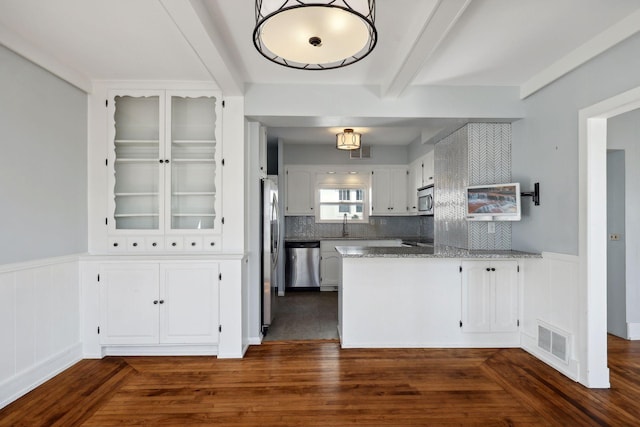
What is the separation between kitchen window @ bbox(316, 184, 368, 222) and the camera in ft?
20.5

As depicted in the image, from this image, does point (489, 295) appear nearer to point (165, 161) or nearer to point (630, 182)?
point (630, 182)

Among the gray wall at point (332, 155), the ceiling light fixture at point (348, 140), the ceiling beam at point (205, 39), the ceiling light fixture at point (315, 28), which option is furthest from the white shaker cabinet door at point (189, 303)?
the gray wall at point (332, 155)

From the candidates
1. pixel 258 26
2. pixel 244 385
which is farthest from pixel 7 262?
pixel 258 26

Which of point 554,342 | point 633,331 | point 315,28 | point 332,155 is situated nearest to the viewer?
point 315,28

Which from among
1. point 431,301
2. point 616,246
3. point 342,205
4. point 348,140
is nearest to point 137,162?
point 348,140

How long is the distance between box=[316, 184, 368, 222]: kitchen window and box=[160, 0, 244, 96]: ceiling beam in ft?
11.4

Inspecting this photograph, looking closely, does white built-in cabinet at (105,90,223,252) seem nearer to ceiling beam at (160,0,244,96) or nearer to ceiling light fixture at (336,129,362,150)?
ceiling beam at (160,0,244,96)

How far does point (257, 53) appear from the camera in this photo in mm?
2611

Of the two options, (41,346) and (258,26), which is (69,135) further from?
(258,26)

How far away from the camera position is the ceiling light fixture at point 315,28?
1.25 m

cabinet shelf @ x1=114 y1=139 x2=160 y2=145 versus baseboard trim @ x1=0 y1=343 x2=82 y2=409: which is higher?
cabinet shelf @ x1=114 y1=139 x2=160 y2=145

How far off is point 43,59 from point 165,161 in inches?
44.6

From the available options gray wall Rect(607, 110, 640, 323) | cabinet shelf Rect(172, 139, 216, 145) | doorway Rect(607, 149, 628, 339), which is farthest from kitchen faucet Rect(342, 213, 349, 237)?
gray wall Rect(607, 110, 640, 323)

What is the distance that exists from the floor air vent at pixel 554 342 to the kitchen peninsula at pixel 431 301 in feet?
0.94
